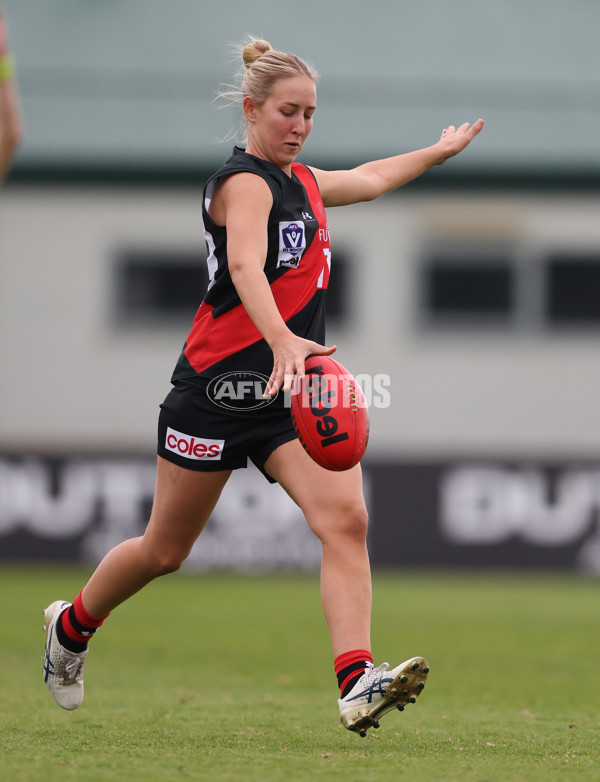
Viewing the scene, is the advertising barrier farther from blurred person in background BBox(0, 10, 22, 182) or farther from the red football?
blurred person in background BBox(0, 10, 22, 182)

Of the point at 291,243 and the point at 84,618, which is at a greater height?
the point at 291,243

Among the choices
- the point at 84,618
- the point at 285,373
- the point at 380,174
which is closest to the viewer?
the point at 285,373

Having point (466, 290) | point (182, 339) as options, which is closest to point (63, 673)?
point (182, 339)

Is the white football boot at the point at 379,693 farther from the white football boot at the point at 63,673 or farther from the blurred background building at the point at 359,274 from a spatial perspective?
the blurred background building at the point at 359,274

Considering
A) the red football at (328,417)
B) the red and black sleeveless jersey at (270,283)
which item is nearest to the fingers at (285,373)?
the red football at (328,417)

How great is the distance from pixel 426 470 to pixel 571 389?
12.4 ft

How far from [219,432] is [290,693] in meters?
2.00

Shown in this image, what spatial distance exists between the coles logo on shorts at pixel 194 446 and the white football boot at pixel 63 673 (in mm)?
1028

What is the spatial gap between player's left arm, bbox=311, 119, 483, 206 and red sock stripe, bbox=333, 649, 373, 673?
1776 millimetres

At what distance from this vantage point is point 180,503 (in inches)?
186

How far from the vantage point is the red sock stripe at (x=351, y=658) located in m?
4.33

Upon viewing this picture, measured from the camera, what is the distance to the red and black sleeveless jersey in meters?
4.59

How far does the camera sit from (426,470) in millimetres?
13797

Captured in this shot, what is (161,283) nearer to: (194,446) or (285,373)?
(194,446)
